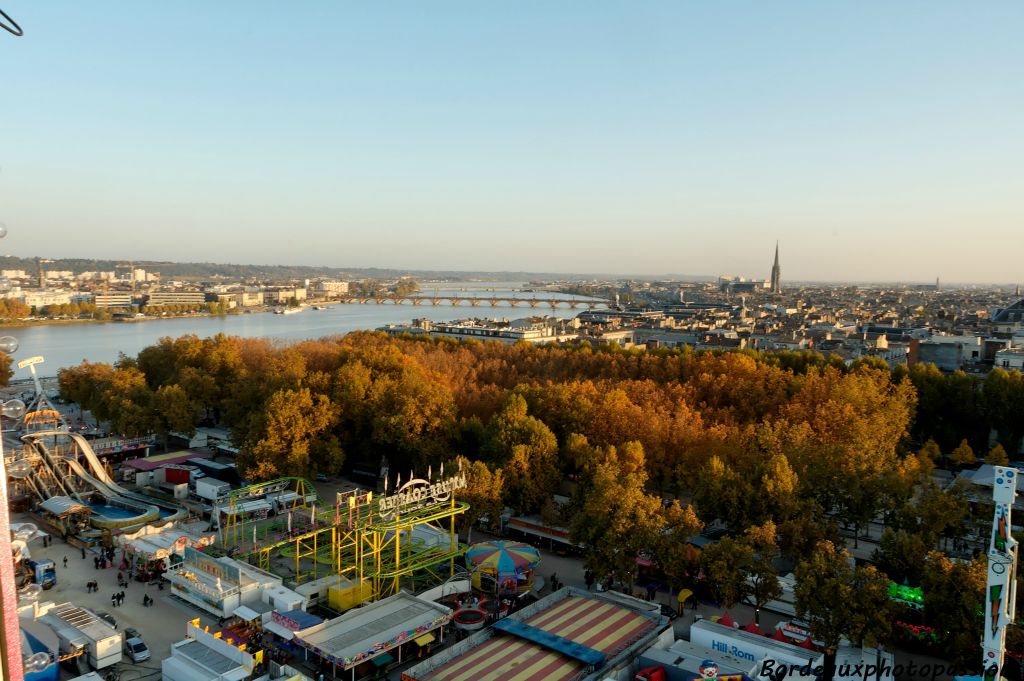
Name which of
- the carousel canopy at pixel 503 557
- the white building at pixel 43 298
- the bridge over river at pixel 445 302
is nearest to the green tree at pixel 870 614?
the carousel canopy at pixel 503 557

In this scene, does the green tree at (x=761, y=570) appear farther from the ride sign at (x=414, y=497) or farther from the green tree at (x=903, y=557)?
the ride sign at (x=414, y=497)

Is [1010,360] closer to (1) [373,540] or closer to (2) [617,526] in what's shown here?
(2) [617,526]

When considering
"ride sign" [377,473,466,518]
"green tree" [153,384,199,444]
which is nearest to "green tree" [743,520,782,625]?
"ride sign" [377,473,466,518]

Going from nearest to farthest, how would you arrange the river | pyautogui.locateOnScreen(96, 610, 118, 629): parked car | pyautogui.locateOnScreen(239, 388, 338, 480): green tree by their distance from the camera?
1. pyautogui.locateOnScreen(96, 610, 118, 629): parked car
2. pyautogui.locateOnScreen(239, 388, 338, 480): green tree
3. the river

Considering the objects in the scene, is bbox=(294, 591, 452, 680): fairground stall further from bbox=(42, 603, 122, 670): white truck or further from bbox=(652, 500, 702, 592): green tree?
bbox=(652, 500, 702, 592): green tree

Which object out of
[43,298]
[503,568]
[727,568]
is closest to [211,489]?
[503,568]
